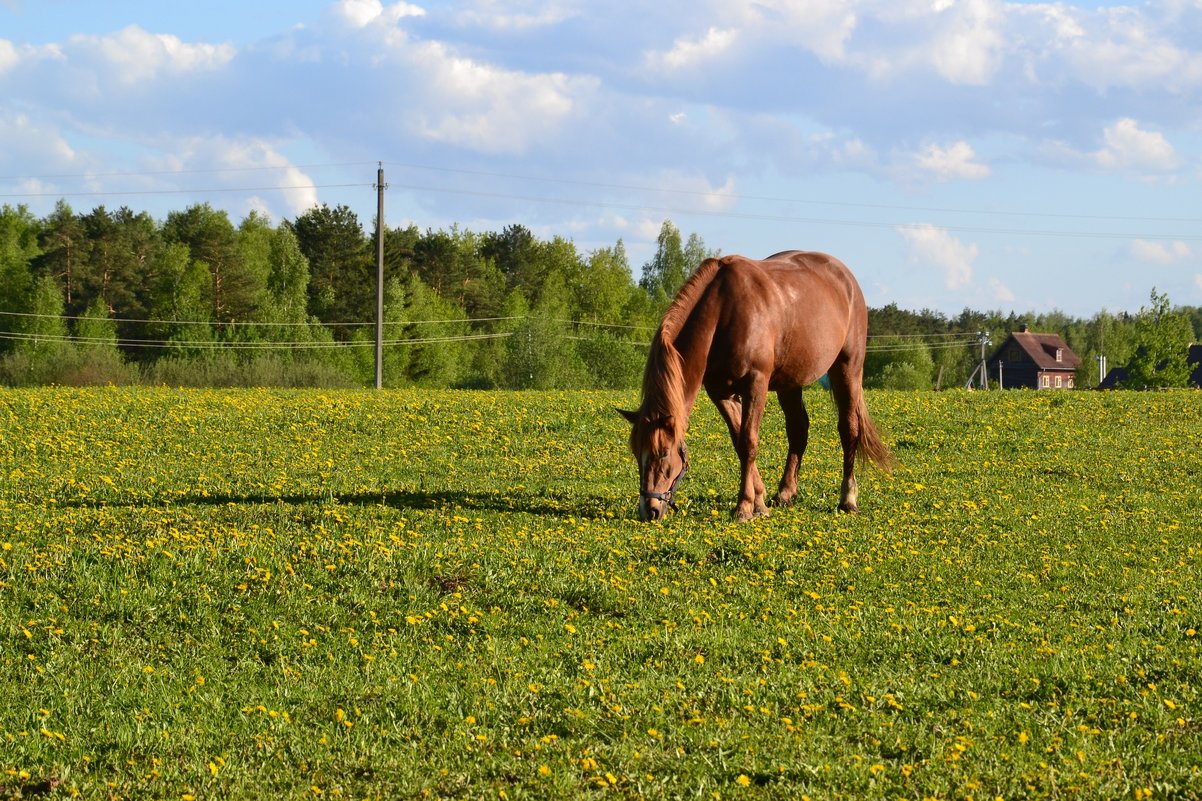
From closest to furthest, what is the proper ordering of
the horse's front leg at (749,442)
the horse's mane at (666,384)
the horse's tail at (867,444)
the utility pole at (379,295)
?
the horse's mane at (666,384) < the horse's front leg at (749,442) < the horse's tail at (867,444) < the utility pole at (379,295)

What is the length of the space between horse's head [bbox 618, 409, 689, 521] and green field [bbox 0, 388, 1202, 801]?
0.32 metres

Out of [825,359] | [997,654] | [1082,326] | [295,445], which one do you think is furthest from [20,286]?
[1082,326]

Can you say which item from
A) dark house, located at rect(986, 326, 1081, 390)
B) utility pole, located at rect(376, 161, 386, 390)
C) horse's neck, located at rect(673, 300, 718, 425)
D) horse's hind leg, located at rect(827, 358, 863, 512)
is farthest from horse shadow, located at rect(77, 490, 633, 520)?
dark house, located at rect(986, 326, 1081, 390)

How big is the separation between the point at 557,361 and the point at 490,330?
68.2 ft

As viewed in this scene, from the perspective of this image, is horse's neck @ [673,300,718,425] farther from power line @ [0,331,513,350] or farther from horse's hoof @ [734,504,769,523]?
power line @ [0,331,513,350]

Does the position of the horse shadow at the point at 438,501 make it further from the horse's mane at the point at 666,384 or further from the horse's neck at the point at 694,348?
the horse's neck at the point at 694,348

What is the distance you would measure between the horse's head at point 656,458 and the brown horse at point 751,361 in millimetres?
11

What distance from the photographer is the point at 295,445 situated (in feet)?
66.0

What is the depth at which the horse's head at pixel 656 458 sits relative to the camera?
1157 centimetres

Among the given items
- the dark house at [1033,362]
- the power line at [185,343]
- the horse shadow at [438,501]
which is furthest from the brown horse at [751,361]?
the dark house at [1033,362]

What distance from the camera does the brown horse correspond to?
38.4 ft

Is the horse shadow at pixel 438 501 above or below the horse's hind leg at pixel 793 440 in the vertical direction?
below

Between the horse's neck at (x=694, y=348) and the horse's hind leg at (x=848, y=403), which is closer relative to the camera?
the horse's neck at (x=694, y=348)

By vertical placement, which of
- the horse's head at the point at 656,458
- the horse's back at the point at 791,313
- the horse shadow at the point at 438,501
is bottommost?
the horse shadow at the point at 438,501
